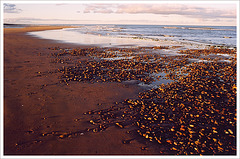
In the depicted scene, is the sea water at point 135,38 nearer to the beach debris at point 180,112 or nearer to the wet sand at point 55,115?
the beach debris at point 180,112

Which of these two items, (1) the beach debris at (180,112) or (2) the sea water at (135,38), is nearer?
(1) the beach debris at (180,112)

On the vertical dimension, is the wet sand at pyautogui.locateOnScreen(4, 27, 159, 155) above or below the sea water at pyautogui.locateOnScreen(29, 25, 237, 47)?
below

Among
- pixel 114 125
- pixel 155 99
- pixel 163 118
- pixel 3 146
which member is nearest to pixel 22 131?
pixel 3 146

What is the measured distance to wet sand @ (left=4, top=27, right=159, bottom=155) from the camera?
5.43 meters

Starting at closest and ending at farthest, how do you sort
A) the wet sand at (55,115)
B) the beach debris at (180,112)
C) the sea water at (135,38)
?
the wet sand at (55,115)
the beach debris at (180,112)
the sea water at (135,38)

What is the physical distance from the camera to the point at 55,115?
7.18 metres

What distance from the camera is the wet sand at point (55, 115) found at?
5.43 meters

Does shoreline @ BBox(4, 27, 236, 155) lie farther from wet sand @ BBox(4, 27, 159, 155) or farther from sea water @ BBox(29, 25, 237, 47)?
sea water @ BBox(29, 25, 237, 47)

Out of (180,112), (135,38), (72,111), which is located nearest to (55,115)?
(72,111)

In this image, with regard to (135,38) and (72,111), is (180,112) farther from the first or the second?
(135,38)

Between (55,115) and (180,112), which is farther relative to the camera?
(180,112)

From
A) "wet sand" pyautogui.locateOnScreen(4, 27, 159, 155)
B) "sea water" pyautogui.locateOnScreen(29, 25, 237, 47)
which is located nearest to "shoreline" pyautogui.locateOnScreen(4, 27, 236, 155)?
"wet sand" pyautogui.locateOnScreen(4, 27, 159, 155)

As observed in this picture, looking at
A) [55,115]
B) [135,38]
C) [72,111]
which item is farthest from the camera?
[135,38]

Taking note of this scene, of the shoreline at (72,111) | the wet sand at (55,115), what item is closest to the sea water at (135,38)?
the shoreline at (72,111)
